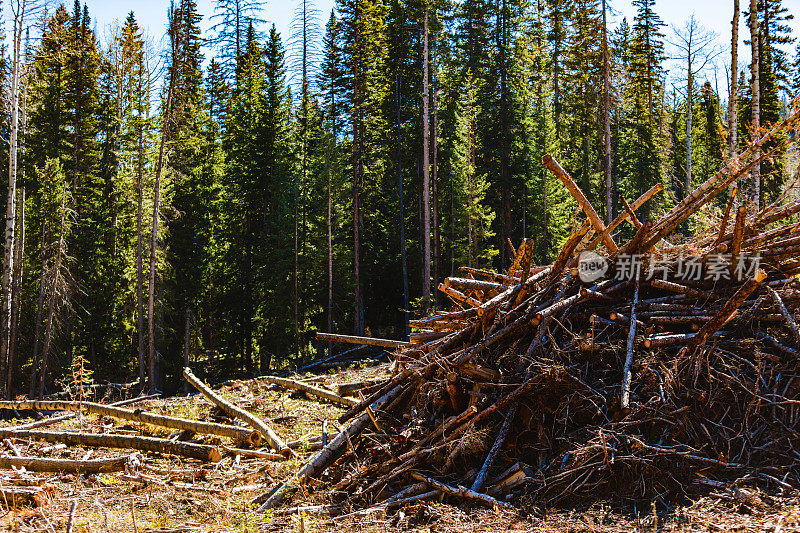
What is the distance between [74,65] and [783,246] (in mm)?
30587

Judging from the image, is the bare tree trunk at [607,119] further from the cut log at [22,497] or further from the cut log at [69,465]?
the cut log at [22,497]

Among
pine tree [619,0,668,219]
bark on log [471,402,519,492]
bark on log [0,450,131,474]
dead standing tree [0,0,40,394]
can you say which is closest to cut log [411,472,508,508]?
bark on log [471,402,519,492]

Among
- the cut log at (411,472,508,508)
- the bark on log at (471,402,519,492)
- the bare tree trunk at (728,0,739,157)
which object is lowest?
the cut log at (411,472,508,508)

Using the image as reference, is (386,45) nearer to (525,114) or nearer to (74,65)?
(525,114)

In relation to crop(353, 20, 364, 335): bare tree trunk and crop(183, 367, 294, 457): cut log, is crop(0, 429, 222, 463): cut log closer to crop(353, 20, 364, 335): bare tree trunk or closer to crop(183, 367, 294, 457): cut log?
crop(183, 367, 294, 457): cut log

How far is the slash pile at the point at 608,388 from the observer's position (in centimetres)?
501

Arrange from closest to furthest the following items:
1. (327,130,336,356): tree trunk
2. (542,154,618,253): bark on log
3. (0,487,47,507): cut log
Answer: (0,487,47,507): cut log → (542,154,618,253): bark on log → (327,130,336,356): tree trunk

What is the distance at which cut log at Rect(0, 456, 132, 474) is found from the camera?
7.14 m

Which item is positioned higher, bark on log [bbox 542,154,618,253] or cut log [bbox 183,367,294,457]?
bark on log [bbox 542,154,618,253]

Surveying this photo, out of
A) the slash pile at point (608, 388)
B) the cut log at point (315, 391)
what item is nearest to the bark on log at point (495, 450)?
the slash pile at point (608, 388)

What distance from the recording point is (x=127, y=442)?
8391 millimetres

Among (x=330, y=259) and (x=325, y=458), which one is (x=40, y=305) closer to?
(x=330, y=259)

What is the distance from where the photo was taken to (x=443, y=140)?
29.2 meters

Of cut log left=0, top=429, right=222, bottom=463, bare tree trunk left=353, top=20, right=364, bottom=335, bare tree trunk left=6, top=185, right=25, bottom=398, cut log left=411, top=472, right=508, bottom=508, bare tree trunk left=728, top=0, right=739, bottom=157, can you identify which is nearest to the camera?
cut log left=411, top=472, right=508, bottom=508
